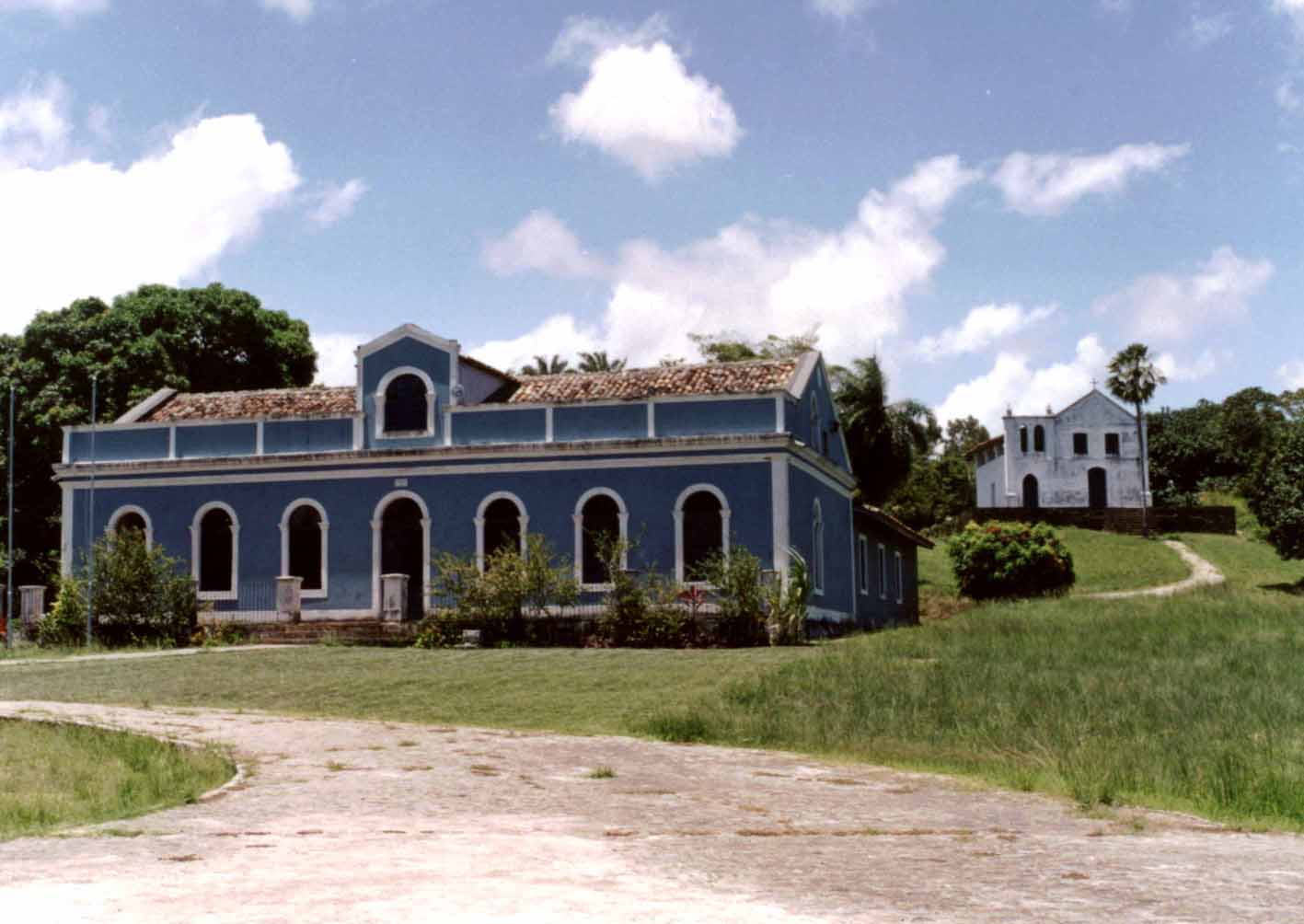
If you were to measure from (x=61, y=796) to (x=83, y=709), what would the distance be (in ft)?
21.2

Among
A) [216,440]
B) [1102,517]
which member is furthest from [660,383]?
[1102,517]

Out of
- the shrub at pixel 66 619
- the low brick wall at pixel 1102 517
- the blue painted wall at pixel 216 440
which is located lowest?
the shrub at pixel 66 619

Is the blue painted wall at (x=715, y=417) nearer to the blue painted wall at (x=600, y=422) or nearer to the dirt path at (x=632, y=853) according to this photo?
the blue painted wall at (x=600, y=422)

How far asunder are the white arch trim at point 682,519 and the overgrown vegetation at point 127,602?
10.0 m

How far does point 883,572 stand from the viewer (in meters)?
39.3

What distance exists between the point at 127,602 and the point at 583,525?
926cm

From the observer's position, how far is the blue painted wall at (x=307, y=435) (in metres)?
32.0

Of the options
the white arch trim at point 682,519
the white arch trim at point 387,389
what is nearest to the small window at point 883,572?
the white arch trim at point 682,519

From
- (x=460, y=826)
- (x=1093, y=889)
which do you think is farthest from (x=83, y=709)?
(x=1093, y=889)

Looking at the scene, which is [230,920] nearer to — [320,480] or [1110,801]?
[1110,801]

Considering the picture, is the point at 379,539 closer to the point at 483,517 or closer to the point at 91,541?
the point at 483,517

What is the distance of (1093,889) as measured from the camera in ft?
21.6

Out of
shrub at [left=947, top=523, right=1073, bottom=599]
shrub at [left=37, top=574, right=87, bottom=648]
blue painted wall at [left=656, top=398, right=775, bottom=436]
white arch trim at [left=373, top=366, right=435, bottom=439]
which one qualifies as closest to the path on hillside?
shrub at [left=947, top=523, right=1073, bottom=599]

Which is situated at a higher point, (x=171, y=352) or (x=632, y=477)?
(x=171, y=352)
